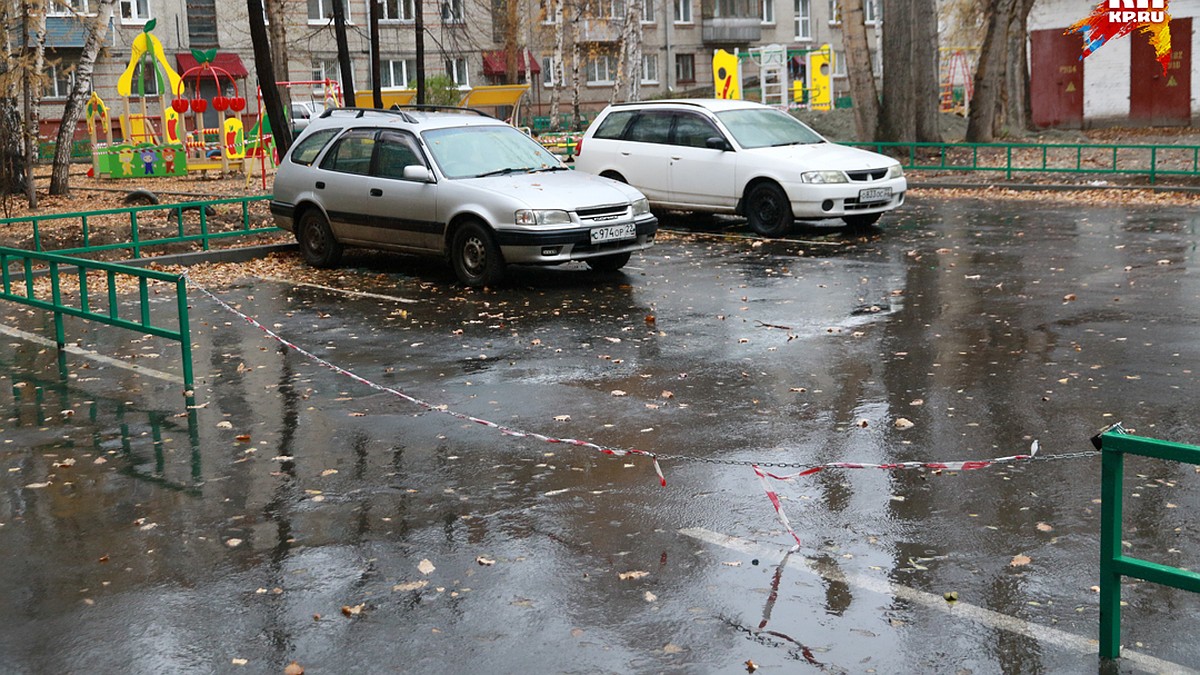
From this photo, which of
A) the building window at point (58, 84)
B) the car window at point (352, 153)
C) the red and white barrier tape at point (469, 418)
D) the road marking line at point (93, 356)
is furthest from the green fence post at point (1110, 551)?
the building window at point (58, 84)

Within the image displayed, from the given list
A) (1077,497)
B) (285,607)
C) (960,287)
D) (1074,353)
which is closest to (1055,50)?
(960,287)

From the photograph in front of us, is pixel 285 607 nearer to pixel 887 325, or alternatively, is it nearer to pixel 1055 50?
pixel 887 325

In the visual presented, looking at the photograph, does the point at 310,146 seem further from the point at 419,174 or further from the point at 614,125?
the point at 614,125

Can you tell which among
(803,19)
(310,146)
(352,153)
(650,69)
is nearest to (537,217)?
(352,153)

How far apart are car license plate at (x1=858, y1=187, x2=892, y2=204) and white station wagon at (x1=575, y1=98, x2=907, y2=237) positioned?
0.01 m

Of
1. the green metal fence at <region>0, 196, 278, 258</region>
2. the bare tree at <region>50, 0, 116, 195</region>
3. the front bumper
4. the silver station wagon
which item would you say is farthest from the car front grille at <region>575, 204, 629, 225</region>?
the bare tree at <region>50, 0, 116, 195</region>

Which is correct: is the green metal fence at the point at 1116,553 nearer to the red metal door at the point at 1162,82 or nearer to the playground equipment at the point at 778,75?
the red metal door at the point at 1162,82

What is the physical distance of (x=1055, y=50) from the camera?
3538cm

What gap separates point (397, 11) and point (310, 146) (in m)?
41.7

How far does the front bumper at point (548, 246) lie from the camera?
12.8m

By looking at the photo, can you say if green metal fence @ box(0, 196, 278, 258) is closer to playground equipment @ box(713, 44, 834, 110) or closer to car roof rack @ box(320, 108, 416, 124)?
car roof rack @ box(320, 108, 416, 124)

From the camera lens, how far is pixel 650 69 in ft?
211

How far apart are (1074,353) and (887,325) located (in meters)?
1.78

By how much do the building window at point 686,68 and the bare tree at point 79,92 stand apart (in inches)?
1677
